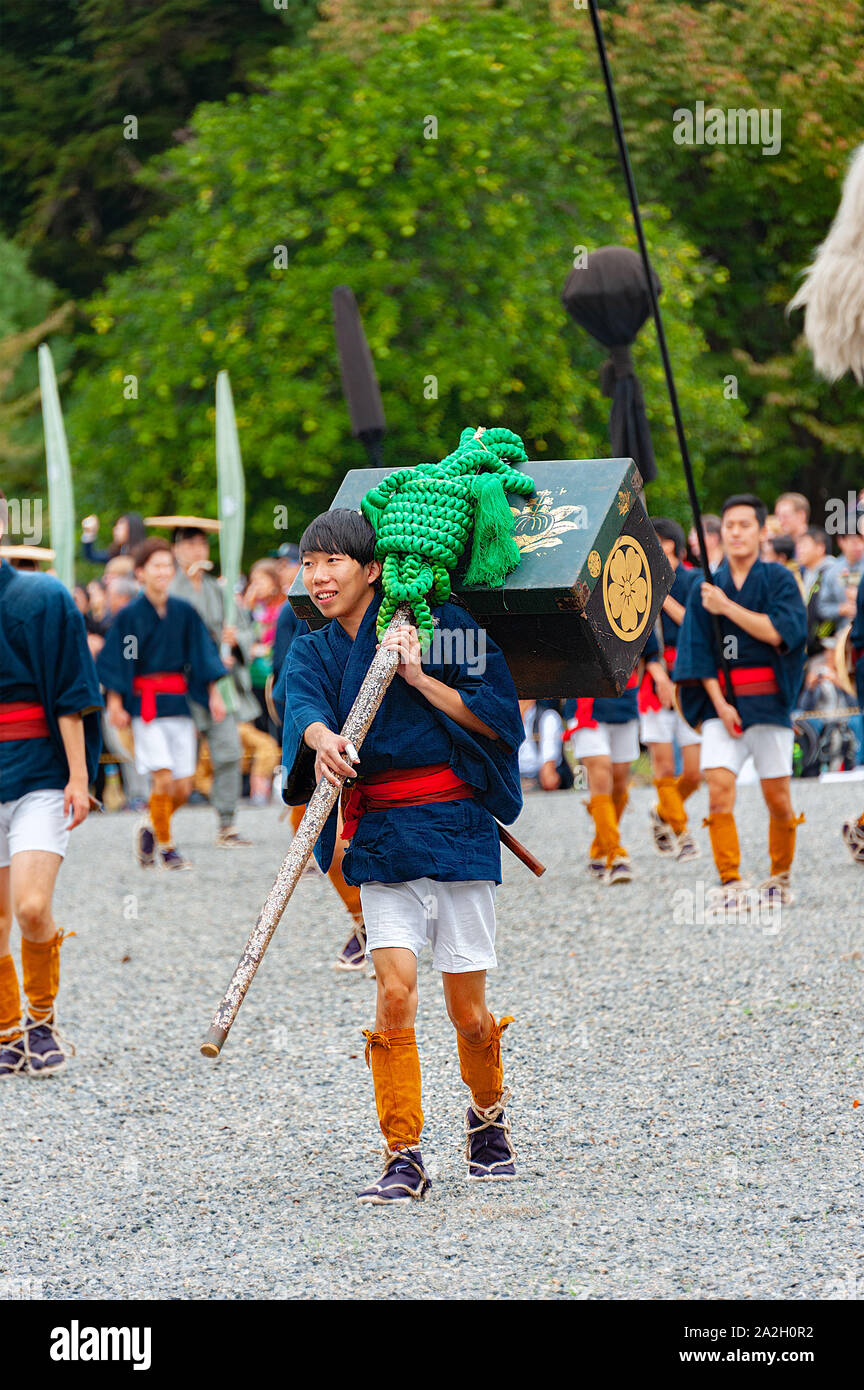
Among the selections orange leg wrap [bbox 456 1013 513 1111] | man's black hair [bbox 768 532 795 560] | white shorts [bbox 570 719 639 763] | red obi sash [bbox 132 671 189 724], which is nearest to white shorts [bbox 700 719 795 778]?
white shorts [bbox 570 719 639 763]

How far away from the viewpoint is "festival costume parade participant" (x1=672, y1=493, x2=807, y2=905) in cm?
795

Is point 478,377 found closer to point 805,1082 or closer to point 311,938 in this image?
point 311,938

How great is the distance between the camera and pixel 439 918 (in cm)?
421

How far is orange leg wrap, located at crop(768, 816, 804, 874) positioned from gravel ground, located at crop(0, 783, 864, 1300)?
0.23 meters

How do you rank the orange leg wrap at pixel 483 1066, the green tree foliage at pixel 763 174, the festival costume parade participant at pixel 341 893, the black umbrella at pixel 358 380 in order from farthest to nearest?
1. the green tree foliage at pixel 763 174
2. the black umbrella at pixel 358 380
3. the festival costume parade participant at pixel 341 893
4. the orange leg wrap at pixel 483 1066

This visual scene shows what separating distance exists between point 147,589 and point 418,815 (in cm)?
662

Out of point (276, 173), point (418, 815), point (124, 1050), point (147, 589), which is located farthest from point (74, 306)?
point (418, 815)

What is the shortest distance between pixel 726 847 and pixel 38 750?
144 inches

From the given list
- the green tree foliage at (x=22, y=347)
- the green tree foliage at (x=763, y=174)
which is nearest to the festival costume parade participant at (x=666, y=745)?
the green tree foliage at (x=763, y=174)

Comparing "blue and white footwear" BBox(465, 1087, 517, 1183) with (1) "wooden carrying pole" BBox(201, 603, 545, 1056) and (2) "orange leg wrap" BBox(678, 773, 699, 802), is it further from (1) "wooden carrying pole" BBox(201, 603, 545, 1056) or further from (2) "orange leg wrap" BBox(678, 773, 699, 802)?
Result: (2) "orange leg wrap" BBox(678, 773, 699, 802)

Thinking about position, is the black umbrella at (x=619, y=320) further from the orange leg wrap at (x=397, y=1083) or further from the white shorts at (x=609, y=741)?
the orange leg wrap at (x=397, y=1083)

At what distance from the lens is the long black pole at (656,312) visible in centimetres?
586

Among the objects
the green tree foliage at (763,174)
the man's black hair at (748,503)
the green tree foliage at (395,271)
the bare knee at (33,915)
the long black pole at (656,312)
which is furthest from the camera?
the green tree foliage at (763,174)

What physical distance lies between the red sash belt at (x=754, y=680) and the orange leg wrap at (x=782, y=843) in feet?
1.98
